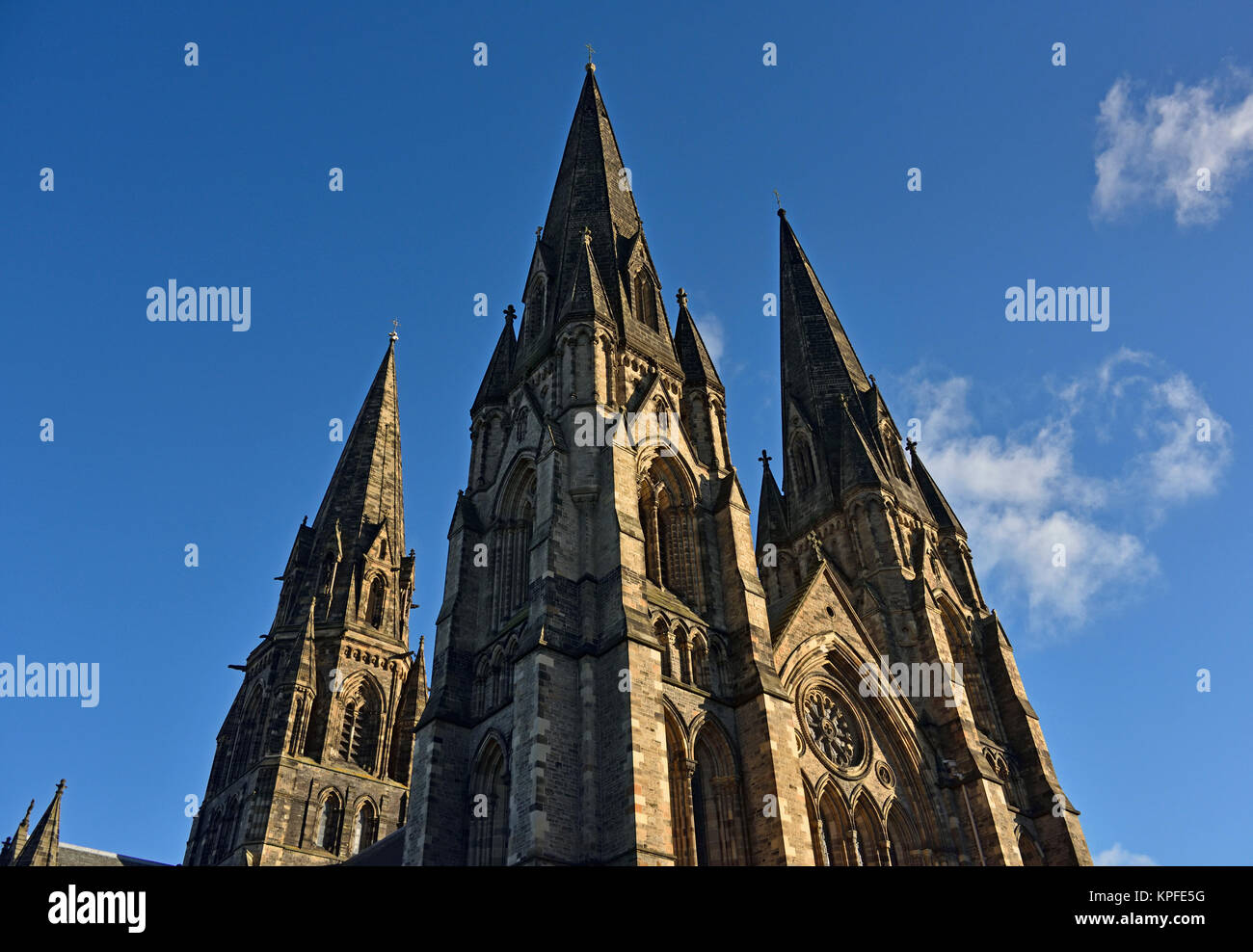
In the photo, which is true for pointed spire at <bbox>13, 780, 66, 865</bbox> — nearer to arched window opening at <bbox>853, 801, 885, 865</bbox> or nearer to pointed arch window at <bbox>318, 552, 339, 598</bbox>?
pointed arch window at <bbox>318, 552, 339, 598</bbox>

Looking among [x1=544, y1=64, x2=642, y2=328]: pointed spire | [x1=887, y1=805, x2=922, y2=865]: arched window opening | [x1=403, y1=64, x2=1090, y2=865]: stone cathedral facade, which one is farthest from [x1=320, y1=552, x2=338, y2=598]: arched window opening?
[x1=887, y1=805, x2=922, y2=865]: arched window opening

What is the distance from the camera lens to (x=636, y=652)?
65.1 ft

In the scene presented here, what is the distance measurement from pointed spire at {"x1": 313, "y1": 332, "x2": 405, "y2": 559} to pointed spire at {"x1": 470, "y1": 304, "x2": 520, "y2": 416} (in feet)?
52.4

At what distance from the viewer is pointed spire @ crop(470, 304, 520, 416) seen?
29.9 m

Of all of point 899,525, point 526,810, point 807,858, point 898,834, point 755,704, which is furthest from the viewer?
point 899,525

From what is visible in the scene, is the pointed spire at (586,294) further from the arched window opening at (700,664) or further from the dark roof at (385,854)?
the dark roof at (385,854)

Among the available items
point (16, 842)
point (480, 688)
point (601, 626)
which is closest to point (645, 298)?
point (601, 626)

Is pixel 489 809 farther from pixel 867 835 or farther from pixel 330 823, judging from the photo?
pixel 330 823

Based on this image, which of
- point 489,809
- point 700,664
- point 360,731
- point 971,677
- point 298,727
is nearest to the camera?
point 489,809

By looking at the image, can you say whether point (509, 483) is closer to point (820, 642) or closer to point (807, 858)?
point (820, 642)

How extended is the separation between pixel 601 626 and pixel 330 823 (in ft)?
66.2

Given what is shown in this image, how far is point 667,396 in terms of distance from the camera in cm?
2823
